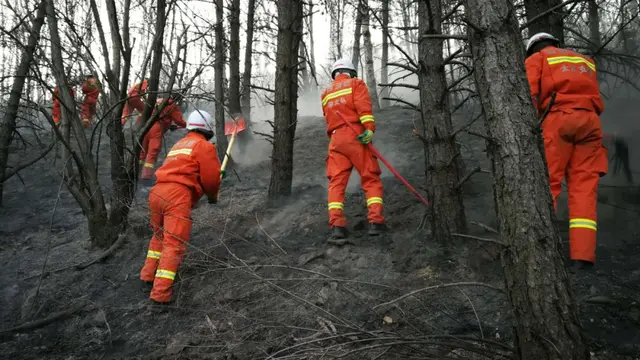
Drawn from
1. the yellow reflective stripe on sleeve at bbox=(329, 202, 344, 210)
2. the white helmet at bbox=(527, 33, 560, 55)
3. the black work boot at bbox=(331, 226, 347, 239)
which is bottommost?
the black work boot at bbox=(331, 226, 347, 239)

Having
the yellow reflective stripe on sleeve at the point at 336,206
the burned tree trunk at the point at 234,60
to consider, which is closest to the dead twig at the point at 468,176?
the yellow reflective stripe on sleeve at the point at 336,206

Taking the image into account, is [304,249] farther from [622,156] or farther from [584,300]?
[622,156]

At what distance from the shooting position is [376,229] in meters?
4.90

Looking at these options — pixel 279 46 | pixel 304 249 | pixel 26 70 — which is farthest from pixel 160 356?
pixel 26 70

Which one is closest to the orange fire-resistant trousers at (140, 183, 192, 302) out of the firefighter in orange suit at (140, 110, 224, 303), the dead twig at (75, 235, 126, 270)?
the firefighter in orange suit at (140, 110, 224, 303)

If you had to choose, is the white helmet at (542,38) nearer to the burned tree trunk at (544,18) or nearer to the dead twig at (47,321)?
the burned tree trunk at (544,18)

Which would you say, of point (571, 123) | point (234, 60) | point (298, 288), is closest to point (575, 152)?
point (571, 123)

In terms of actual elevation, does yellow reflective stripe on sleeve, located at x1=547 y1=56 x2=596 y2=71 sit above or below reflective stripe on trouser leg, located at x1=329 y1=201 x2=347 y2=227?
above

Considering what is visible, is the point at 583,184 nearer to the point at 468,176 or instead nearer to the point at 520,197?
the point at 468,176

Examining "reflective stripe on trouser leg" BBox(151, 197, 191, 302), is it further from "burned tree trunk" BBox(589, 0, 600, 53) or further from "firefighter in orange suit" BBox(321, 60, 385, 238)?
"burned tree trunk" BBox(589, 0, 600, 53)

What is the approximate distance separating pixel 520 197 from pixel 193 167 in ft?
10.8

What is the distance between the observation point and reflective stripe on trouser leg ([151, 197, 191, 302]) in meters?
4.11

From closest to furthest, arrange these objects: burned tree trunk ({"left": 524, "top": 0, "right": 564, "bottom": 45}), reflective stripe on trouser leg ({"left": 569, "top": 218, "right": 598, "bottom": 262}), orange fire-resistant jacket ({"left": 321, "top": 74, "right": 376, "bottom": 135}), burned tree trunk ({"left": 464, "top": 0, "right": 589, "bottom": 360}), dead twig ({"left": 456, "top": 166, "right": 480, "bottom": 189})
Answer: burned tree trunk ({"left": 464, "top": 0, "right": 589, "bottom": 360}), dead twig ({"left": 456, "top": 166, "right": 480, "bottom": 189}), reflective stripe on trouser leg ({"left": 569, "top": 218, "right": 598, "bottom": 262}), orange fire-resistant jacket ({"left": 321, "top": 74, "right": 376, "bottom": 135}), burned tree trunk ({"left": 524, "top": 0, "right": 564, "bottom": 45})

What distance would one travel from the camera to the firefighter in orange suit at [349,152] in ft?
16.2
